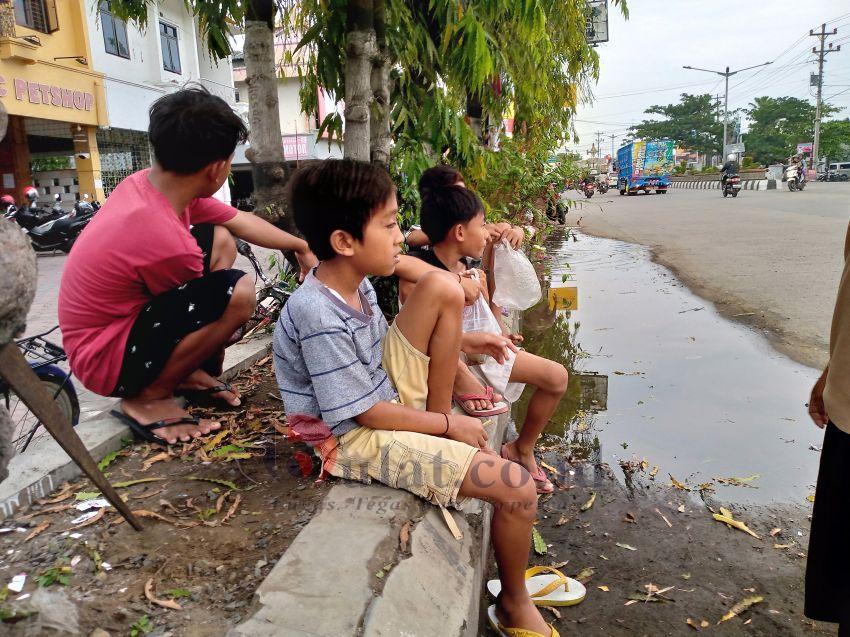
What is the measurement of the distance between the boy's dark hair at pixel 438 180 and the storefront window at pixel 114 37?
1630cm

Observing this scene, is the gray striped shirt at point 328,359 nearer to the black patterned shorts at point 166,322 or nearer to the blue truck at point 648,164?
the black patterned shorts at point 166,322

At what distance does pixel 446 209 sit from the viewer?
2.95m

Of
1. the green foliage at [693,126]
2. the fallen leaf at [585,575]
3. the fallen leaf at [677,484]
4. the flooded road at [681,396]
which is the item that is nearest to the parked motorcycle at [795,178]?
the flooded road at [681,396]

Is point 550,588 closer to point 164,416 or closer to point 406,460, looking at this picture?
point 406,460

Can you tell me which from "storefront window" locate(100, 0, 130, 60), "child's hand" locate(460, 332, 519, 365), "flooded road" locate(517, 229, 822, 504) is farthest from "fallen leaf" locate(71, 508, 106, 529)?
"storefront window" locate(100, 0, 130, 60)

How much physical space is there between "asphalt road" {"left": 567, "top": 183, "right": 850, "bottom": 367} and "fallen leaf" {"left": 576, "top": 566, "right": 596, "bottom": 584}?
9.74ft

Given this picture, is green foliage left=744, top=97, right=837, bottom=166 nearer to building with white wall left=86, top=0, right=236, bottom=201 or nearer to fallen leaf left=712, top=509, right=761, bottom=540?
building with white wall left=86, top=0, right=236, bottom=201

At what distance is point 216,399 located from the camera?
303 centimetres

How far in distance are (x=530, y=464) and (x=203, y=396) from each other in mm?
1573

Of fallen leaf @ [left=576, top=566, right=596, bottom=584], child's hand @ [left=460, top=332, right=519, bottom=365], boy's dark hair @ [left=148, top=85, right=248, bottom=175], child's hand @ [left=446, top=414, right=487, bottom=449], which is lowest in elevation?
fallen leaf @ [left=576, top=566, right=596, bottom=584]

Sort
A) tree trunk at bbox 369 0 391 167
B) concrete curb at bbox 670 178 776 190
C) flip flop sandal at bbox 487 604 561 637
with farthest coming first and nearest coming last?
concrete curb at bbox 670 178 776 190 → tree trunk at bbox 369 0 391 167 → flip flop sandal at bbox 487 604 561 637

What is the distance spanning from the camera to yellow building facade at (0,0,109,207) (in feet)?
43.7

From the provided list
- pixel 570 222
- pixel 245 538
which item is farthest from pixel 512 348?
pixel 570 222

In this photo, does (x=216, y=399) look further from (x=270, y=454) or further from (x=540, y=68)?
(x=540, y=68)
